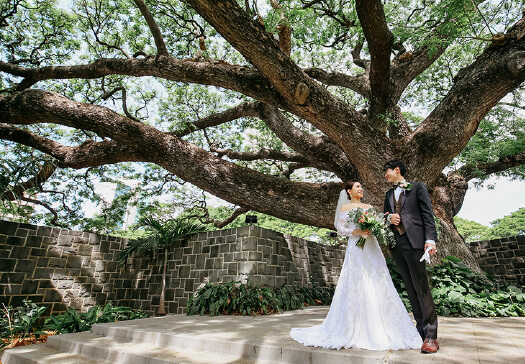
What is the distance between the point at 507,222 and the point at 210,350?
78.0 feet

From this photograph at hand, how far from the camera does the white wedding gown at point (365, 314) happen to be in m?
2.54

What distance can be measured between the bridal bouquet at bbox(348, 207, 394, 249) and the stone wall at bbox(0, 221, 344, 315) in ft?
11.9

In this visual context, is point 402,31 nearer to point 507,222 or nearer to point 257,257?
point 257,257

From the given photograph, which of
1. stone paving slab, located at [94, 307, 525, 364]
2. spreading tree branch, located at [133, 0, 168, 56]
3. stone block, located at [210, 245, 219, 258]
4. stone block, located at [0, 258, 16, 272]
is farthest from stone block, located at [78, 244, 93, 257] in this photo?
spreading tree branch, located at [133, 0, 168, 56]

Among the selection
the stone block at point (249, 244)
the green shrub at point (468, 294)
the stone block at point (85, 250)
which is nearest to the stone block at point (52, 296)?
the stone block at point (85, 250)

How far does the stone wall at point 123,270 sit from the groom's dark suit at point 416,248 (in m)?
3.89

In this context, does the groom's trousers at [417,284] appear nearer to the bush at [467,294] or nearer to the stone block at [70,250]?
the bush at [467,294]

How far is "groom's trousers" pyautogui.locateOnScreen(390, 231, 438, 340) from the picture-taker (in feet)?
7.91

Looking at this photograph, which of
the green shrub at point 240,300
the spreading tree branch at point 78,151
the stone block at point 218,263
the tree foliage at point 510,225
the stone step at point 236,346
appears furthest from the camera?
the tree foliage at point 510,225

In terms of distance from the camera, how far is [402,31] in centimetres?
500

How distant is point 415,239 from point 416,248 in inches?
3.2

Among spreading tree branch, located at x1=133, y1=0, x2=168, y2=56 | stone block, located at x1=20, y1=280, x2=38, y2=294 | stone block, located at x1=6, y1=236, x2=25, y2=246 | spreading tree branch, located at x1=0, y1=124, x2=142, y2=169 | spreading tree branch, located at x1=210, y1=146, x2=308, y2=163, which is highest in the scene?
spreading tree branch, located at x1=133, y1=0, x2=168, y2=56

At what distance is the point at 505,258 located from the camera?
712cm

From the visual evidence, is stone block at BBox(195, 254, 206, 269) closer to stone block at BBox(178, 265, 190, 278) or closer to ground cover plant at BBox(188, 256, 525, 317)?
stone block at BBox(178, 265, 190, 278)
